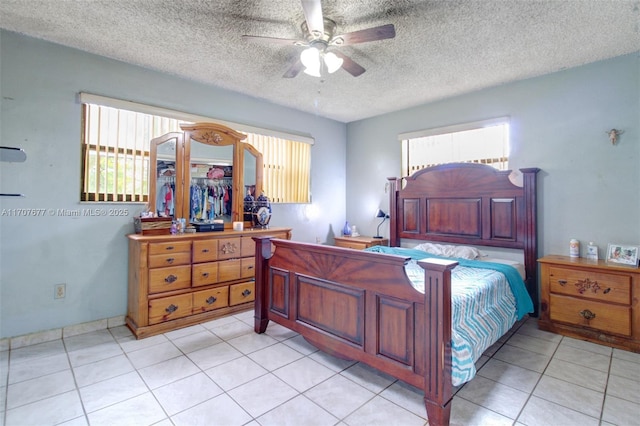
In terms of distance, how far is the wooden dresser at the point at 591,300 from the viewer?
2568 mm

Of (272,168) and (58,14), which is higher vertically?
(58,14)

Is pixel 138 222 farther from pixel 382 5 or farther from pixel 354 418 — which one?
pixel 382 5

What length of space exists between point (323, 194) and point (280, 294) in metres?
2.49

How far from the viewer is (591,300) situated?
108 inches

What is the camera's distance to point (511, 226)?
3438mm

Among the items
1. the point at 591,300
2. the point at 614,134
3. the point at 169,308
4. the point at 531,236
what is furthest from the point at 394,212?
the point at 169,308

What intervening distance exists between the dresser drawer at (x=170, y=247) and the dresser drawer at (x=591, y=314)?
366 cm

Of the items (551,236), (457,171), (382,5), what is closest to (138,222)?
(382,5)

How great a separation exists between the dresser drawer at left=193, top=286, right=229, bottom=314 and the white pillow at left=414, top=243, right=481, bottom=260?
2.46 metres

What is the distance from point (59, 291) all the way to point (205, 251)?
1304mm

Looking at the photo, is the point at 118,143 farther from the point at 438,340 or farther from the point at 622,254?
the point at 622,254

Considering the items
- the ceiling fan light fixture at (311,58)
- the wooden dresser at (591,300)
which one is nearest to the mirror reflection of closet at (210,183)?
the ceiling fan light fixture at (311,58)

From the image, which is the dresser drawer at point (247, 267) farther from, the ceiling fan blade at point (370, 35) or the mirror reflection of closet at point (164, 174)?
the ceiling fan blade at point (370, 35)

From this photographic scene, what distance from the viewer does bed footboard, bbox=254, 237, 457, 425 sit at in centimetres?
168
